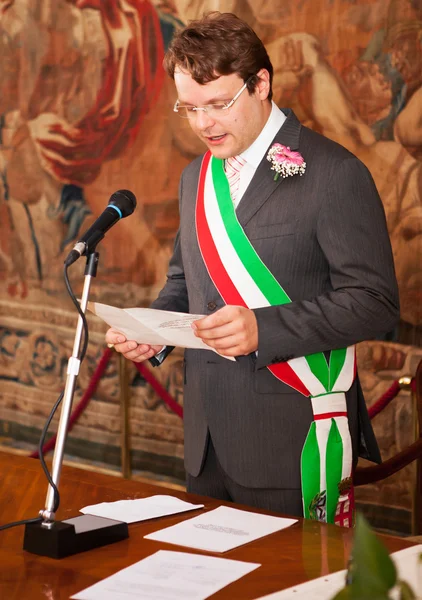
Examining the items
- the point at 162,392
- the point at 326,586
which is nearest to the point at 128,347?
the point at 326,586

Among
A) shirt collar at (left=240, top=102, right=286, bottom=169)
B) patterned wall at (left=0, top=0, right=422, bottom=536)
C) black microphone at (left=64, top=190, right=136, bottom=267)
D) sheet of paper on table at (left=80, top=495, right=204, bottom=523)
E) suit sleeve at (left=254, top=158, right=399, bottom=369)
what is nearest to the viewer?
black microphone at (left=64, top=190, right=136, bottom=267)

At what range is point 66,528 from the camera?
1894mm

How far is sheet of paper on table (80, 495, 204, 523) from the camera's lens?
7.14 ft

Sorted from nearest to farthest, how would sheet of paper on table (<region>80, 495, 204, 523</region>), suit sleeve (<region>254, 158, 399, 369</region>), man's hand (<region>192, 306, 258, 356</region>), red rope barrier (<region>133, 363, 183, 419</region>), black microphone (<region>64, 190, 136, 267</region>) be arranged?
black microphone (<region>64, 190, 136, 267</region>) < sheet of paper on table (<region>80, 495, 204, 523</region>) < man's hand (<region>192, 306, 258, 356</region>) < suit sleeve (<region>254, 158, 399, 369</region>) < red rope barrier (<region>133, 363, 183, 419</region>)

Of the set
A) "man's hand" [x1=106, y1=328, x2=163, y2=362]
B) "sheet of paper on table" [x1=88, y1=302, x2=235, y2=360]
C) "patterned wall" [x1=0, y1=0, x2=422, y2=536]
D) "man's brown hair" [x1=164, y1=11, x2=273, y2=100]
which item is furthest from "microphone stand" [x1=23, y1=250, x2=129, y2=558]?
"patterned wall" [x1=0, y1=0, x2=422, y2=536]

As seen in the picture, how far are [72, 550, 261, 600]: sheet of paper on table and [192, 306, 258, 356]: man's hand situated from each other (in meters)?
0.60

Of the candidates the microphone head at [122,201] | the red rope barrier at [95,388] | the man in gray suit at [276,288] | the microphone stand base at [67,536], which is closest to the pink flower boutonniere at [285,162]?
the man in gray suit at [276,288]

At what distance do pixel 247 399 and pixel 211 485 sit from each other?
0.29m

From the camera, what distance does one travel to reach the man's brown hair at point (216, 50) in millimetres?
2520

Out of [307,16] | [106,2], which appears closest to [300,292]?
[307,16]

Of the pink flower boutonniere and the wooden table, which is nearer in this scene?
the wooden table

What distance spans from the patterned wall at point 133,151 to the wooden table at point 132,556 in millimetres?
2928

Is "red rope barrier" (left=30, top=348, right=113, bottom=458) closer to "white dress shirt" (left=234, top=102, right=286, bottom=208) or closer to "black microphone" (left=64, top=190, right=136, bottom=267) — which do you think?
"white dress shirt" (left=234, top=102, right=286, bottom=208)

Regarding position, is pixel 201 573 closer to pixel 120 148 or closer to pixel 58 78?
→ pixel 120 148
